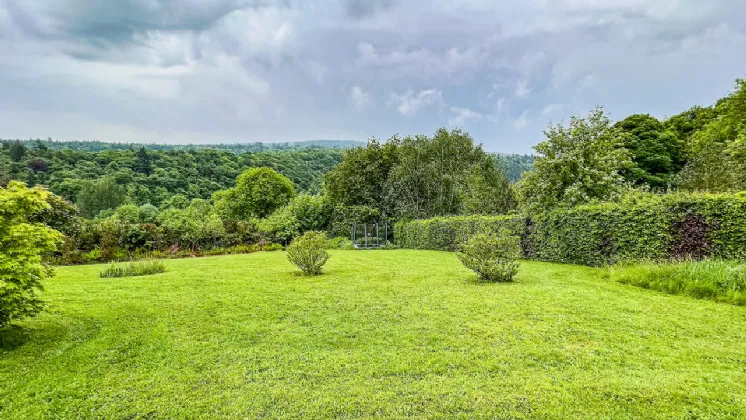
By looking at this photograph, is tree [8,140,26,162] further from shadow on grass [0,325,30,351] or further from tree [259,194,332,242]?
shadow on grass [0,325,30,351]

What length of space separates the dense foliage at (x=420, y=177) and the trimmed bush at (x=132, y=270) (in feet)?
61.8

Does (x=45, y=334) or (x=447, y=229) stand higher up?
(x=447, y=229)

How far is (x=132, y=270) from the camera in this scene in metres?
11.3

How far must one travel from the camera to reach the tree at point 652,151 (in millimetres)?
32438

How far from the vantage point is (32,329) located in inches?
Answer: 209

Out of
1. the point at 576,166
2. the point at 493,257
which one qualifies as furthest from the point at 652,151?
the point at 493,257

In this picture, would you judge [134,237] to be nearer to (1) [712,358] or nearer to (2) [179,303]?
(2) [179,303]

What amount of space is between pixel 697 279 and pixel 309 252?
922cm

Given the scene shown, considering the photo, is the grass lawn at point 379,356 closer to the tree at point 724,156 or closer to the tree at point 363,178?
the tree at point 724,156

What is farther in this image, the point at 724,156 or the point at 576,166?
the point at 724,156

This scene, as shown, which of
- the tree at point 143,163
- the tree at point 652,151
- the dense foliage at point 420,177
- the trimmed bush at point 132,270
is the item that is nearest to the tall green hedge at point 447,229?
the dense foliage at point 420,177

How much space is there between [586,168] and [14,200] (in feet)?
58.6

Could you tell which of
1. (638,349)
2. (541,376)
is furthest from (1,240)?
(638,349)

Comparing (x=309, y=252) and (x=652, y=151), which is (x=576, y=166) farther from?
(x=652, y=151)
